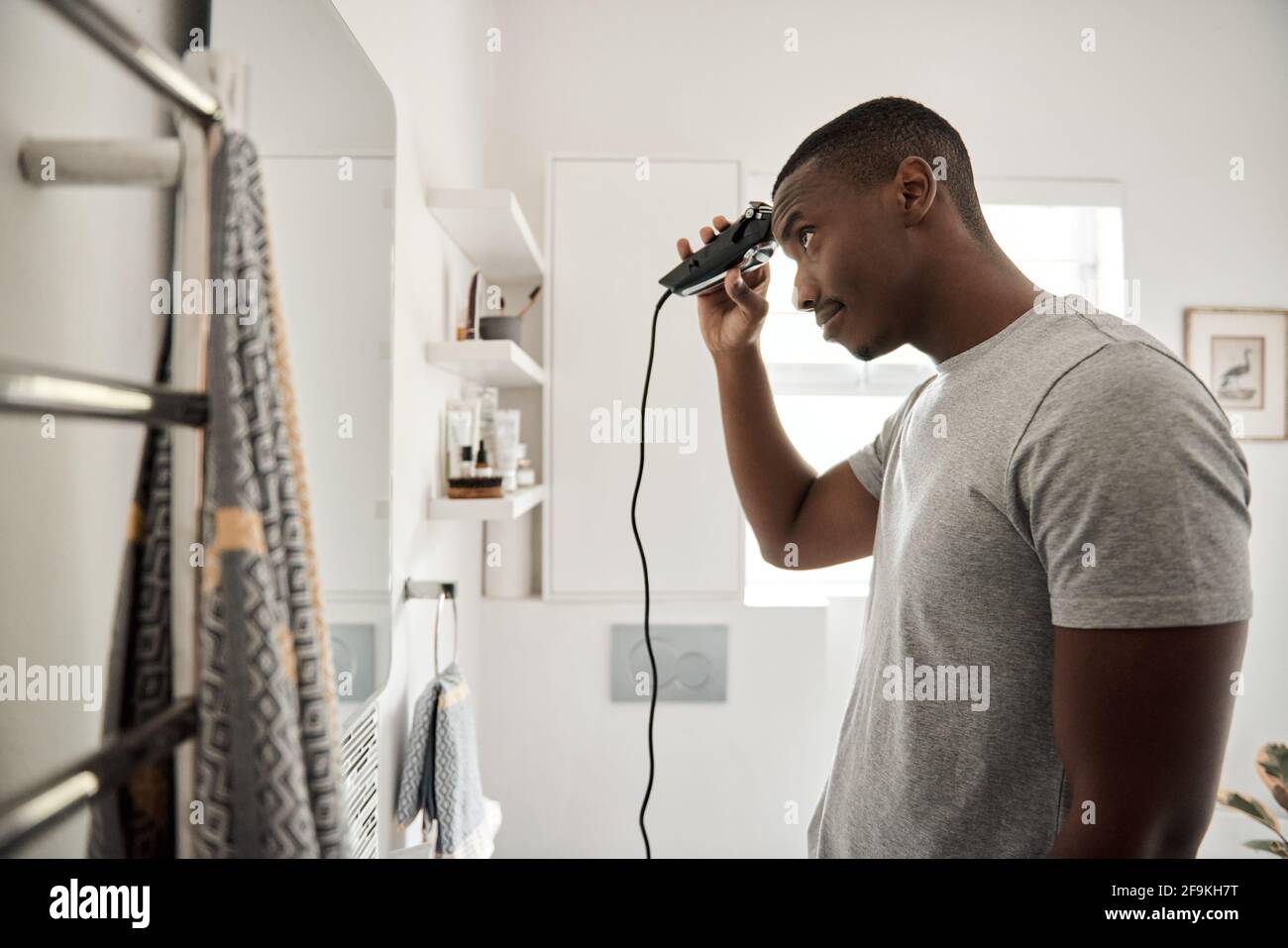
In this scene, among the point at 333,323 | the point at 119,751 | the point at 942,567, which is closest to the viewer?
the point at 119,751

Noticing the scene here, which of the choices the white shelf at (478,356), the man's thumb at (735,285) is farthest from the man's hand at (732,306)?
the white shelf at (478,356)

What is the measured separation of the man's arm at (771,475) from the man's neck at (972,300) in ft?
0.84

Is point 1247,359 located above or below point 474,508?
above

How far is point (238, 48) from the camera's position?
46cm

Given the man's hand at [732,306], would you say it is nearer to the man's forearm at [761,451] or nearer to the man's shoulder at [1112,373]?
the man's forearm at [761,451]

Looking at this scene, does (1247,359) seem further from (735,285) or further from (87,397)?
(87,397)

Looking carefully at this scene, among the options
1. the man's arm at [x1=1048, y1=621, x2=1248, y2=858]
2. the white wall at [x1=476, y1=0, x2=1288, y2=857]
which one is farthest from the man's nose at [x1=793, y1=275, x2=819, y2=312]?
the white wall at [x1=476, y1=0, x2=1288, y2=857]

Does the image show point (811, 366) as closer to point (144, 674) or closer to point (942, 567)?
point (942, 567)

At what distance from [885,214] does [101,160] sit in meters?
0.57

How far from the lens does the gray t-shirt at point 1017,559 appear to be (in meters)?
0.41

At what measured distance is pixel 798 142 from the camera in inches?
60.2

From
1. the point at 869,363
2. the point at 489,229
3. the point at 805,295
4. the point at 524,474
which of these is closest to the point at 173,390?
the point at 805,295
